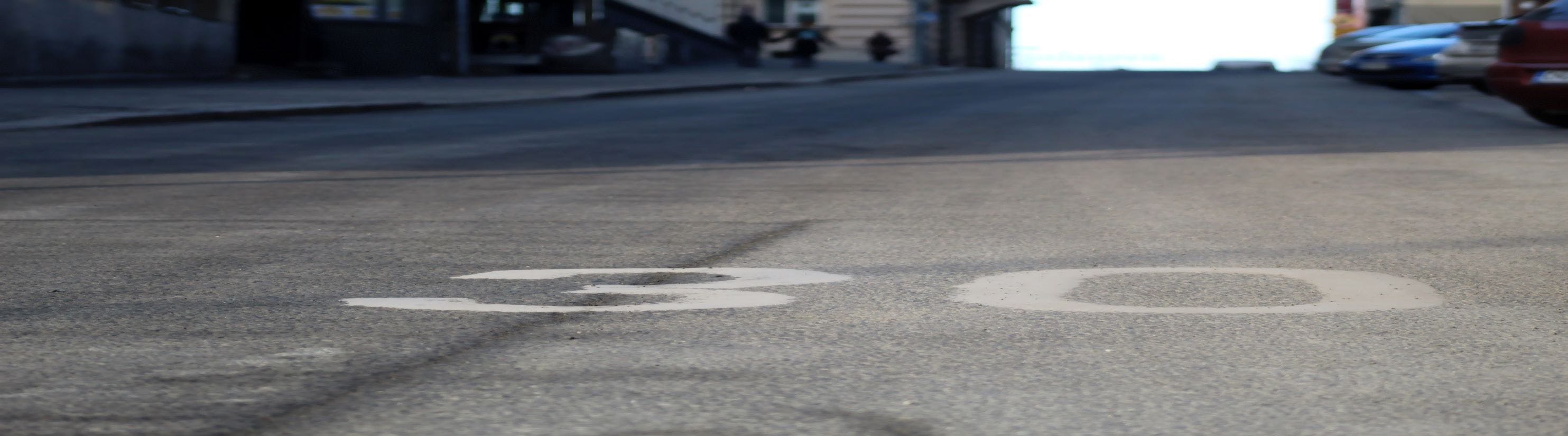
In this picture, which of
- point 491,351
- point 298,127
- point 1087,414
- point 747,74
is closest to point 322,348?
point 491,351

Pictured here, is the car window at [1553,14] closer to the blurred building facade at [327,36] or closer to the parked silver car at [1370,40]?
the parked silver car at [1370,40]

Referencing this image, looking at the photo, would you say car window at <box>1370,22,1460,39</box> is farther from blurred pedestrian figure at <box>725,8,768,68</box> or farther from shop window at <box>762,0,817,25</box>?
shop window at <box>762,0,817,25</box>

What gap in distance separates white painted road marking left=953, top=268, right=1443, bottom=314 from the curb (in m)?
10.2

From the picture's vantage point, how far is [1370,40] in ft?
90.8

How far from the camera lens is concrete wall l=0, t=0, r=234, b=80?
2108 cm

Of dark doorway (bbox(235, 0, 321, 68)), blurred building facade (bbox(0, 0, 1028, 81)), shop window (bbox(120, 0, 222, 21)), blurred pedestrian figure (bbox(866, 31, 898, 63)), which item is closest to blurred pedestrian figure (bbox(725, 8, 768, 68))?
blurred building facade (bbox(0, 0, 1028, 81))

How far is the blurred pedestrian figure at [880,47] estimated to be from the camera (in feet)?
175

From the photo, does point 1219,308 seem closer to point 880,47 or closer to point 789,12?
point 880,47

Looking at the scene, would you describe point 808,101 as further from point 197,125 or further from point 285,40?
point 285,40

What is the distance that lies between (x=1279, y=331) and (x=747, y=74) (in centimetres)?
3000

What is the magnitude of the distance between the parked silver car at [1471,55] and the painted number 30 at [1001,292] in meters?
13.5

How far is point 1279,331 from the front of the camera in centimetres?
409

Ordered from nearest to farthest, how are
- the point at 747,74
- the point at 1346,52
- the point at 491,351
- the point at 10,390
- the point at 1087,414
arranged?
the point at 1087,414, the point at 10,390, the point at 491,351, the point at 1346,52, the point at 747,74

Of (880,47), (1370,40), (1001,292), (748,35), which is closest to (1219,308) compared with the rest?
(1001,292)
